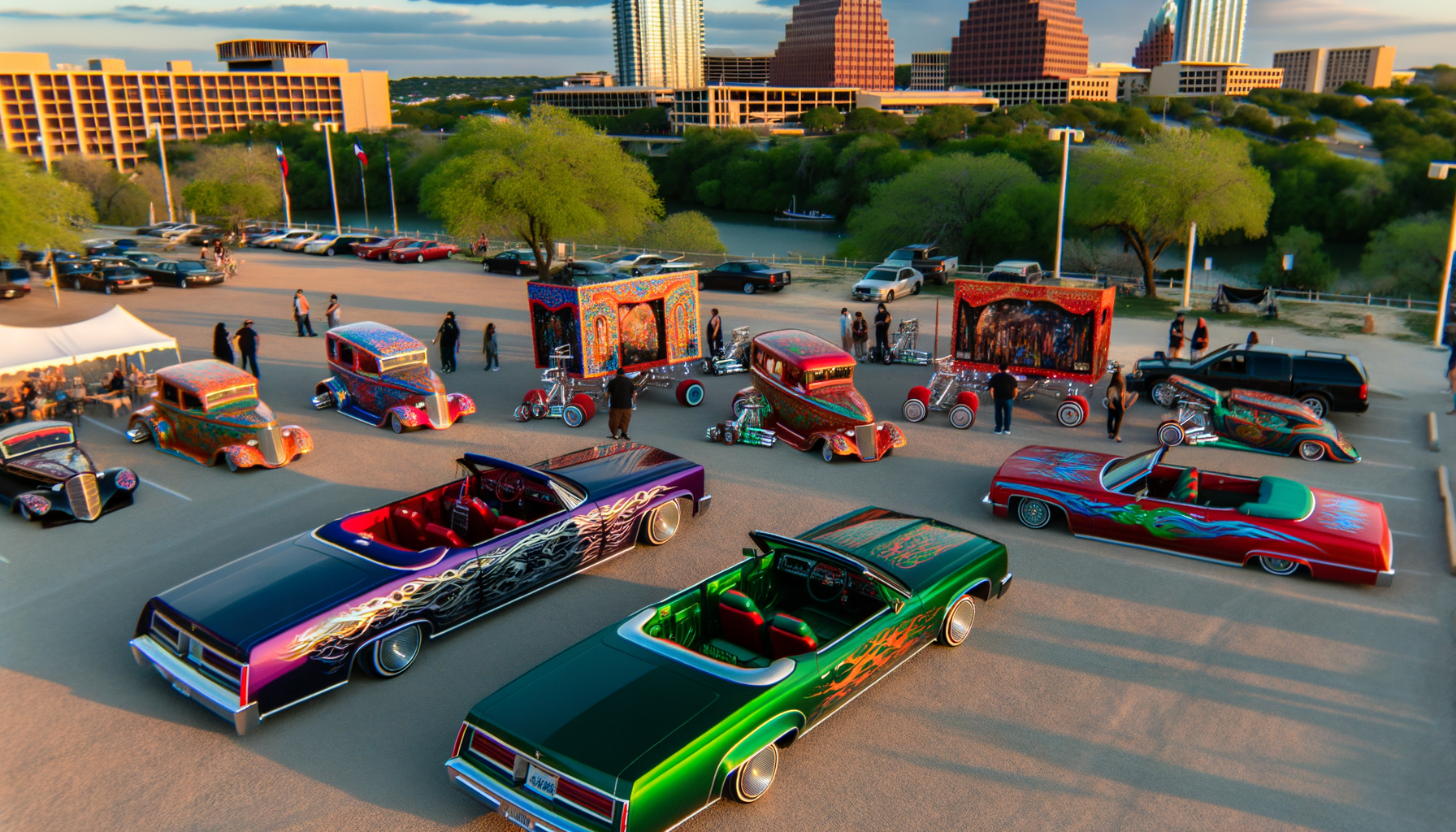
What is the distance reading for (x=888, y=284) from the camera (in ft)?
104

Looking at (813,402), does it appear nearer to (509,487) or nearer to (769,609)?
(509,487)

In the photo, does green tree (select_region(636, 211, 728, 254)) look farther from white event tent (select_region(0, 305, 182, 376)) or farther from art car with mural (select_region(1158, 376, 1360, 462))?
art car with mural (select_region(1158, 376, 1360, 462))

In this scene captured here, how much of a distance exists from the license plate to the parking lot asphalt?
0.90 metres

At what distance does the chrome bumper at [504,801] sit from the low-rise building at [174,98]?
13569 centimetres

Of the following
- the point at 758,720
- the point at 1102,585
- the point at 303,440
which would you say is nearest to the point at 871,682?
the point at 758,720

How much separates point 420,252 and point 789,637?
38922 mm

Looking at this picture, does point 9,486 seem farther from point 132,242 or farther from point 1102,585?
point 132,242

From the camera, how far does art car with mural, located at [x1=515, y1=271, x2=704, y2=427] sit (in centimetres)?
1902

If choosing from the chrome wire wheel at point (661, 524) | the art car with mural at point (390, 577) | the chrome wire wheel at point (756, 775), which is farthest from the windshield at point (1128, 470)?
the chrome wire wheel at point (756, 775)

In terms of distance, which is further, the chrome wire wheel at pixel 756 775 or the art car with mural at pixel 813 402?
the art car with mural at pixel 813 402

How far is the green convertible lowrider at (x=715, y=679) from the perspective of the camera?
6582 mm

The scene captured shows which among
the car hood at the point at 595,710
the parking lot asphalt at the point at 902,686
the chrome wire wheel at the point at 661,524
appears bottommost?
the parking lot asphalt at the point at 902,686

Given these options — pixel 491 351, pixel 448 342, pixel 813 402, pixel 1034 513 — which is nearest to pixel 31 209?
pixel 448 342

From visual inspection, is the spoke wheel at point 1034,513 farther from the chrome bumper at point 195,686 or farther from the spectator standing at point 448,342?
the spectator standing at point 448,342
